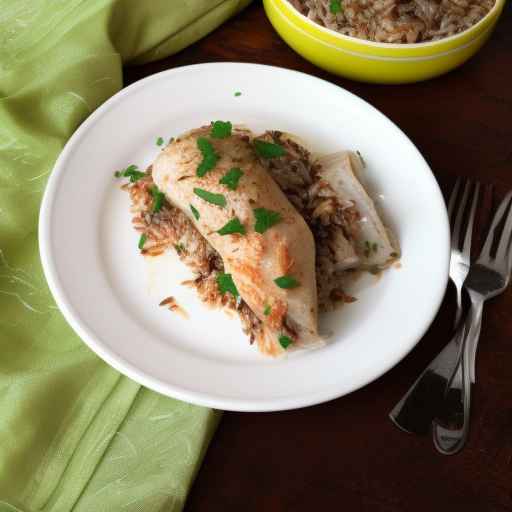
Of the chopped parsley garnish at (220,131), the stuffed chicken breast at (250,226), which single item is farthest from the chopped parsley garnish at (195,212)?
the chopped parsley garnish at (220,131)

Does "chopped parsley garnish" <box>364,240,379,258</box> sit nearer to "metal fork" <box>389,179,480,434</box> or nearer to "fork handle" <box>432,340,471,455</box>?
"metal fork" <box>389,179,480,434</box>

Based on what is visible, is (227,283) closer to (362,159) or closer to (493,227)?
(362,159)

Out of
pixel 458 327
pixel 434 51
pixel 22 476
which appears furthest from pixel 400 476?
pixel 434 51

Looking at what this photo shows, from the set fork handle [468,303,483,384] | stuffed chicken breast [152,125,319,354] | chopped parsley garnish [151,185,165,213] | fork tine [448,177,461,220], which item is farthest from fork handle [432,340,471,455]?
chopped parsley garnish [151,185,165,213]

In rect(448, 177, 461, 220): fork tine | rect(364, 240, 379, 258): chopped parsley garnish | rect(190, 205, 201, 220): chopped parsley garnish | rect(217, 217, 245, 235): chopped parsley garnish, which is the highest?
rect(217, 217, 245, 235): chopped parsley garnish

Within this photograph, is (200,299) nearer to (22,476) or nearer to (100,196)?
(100,196)

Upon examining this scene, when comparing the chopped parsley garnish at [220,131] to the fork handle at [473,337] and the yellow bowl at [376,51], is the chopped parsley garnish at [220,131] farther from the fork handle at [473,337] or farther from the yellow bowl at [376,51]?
the fork handle at [473,337]
